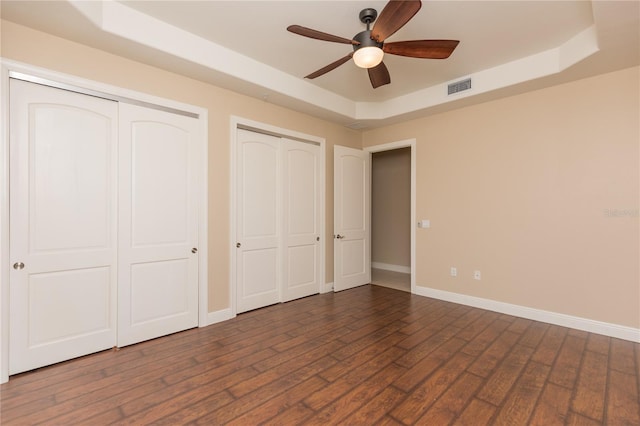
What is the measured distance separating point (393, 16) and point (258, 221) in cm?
269

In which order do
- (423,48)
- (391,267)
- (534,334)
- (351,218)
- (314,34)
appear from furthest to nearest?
(391,267)
(351,218)
(534,334)
(423,48)
(314,34)

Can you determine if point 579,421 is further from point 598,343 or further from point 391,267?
point 391,267

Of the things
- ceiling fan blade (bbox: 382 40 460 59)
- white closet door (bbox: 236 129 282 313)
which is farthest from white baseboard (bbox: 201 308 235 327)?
ceiling fan blade (bbox: 382 40 460 59)

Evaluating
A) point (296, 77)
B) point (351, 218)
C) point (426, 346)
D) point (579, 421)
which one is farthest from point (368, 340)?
point (296, 77)

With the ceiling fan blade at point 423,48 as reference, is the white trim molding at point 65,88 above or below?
below

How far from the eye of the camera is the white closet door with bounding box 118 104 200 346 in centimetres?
284

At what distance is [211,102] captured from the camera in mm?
3420

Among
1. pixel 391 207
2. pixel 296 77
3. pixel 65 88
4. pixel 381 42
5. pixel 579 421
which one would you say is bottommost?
pixel 579 421

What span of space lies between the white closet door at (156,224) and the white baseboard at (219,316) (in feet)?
0.53

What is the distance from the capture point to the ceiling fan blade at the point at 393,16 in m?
1.90

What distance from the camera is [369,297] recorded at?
4.46 m

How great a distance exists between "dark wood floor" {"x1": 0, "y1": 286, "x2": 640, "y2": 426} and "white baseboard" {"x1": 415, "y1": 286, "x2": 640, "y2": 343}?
0.11m

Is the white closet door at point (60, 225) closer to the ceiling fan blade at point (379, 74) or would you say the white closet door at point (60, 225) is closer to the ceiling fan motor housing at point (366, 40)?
the ceiling fan motor housing at point (366, 40)

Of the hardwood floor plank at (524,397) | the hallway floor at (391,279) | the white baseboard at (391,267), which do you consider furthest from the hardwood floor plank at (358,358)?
the white baseboard at (391,267)
